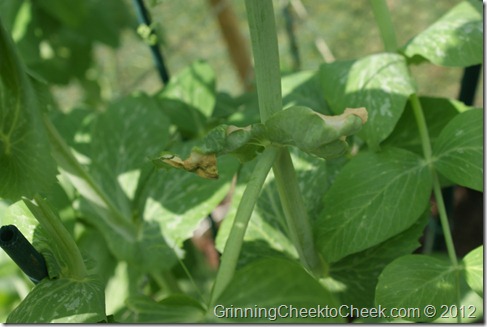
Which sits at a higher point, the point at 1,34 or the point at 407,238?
the point at 1,34

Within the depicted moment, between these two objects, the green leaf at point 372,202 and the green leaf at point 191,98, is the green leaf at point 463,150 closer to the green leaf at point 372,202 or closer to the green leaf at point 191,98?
the green leaf at point 372,202

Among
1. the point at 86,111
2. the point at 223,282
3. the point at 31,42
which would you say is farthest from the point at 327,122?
the point at 31,42

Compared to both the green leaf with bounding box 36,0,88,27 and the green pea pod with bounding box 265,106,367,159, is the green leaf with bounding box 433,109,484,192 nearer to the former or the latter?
the green pea pod with bounding box 265,106,367,159

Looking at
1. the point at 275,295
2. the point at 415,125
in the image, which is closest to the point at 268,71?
the point at 275,295

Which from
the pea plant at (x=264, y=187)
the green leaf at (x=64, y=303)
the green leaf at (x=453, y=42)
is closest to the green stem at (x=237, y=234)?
the pea plant at (x=264, y=187)

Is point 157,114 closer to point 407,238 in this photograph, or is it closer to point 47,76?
point 407,238
